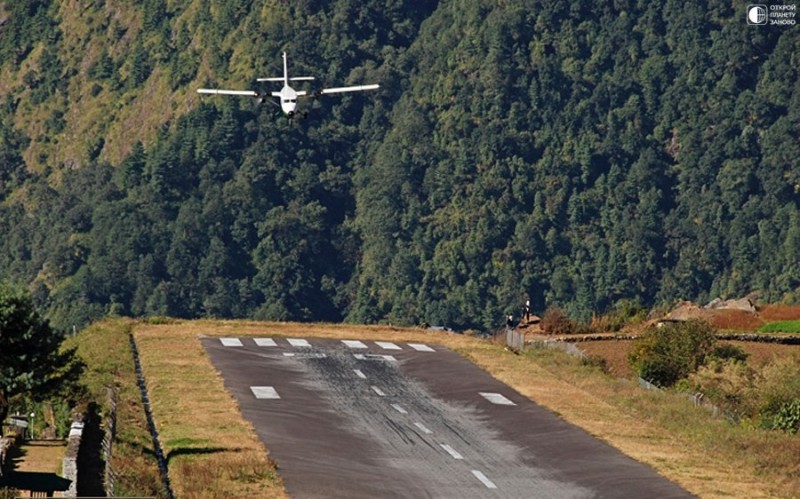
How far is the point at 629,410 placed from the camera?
64.4 m

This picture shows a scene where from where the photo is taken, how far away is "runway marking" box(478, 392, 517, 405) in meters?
65.1

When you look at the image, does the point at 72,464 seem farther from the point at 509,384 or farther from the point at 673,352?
the point at 673,352

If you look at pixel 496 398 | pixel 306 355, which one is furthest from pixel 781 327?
pixel 496 398

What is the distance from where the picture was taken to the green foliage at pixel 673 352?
240 ft

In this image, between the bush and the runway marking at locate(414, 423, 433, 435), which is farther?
the bush

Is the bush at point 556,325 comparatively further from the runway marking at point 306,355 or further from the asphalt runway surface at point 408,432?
the runway marking at point 306,355

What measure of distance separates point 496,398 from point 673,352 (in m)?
10.7

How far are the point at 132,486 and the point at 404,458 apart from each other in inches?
415

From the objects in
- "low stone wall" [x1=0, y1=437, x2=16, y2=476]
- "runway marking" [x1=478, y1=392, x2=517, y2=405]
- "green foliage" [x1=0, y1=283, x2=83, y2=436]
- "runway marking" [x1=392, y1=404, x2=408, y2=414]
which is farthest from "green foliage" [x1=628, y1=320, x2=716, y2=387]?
"low stone wall" [x1=0, y1=437, x2=16, y2=476]

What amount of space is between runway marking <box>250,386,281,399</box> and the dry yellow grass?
1158mm

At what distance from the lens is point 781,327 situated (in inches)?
3457

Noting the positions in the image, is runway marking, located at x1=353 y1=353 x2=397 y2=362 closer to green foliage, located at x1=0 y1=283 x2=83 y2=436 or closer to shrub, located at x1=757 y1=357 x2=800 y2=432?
shrub, located at x1=757 y1=357 x2=800 y2=432

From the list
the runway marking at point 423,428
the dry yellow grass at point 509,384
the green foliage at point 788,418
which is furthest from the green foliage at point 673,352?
the runway marking at point 423,428

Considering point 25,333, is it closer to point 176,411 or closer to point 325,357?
point 176,411
